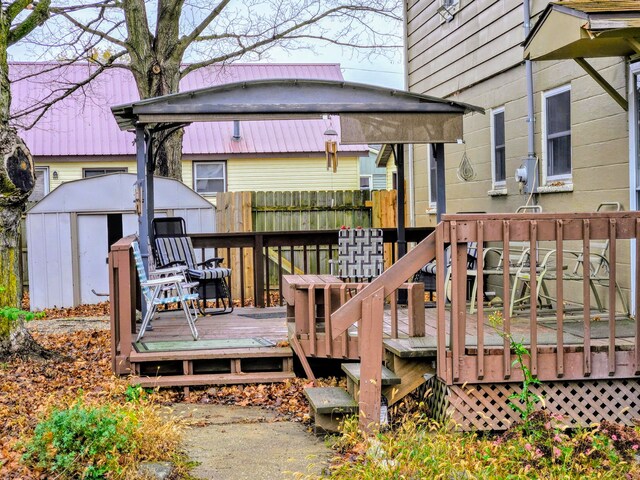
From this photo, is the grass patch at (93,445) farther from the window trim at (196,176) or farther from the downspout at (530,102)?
→ the window trim at (196,176)

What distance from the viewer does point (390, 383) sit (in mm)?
5230

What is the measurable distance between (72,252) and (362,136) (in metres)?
6.92

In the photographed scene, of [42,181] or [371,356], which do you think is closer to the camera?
[371,356]

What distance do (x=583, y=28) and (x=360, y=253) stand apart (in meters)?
4.54

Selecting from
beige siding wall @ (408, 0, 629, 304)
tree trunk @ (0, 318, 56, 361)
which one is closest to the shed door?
beige siding wall @ (408, 0, 629, 304)

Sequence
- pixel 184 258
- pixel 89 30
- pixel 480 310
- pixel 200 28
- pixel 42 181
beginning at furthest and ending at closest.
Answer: pixel 42 181, pixel 89 30, pixel 200 28, pixel 184 258, pixel 480 310

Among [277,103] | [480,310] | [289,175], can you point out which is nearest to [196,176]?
[289,175]

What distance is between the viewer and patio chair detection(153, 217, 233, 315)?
29.9 ft

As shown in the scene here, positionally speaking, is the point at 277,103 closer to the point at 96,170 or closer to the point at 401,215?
the point at 401,215

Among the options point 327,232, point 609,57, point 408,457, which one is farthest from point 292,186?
point 408,457

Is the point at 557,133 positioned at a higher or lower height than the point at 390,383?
higher

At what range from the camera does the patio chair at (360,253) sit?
9.35m

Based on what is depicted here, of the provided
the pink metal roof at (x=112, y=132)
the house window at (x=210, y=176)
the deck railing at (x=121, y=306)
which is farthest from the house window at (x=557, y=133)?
the house window at (x=210, y=176)

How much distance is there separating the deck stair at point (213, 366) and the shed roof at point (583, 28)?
325 centimetres
